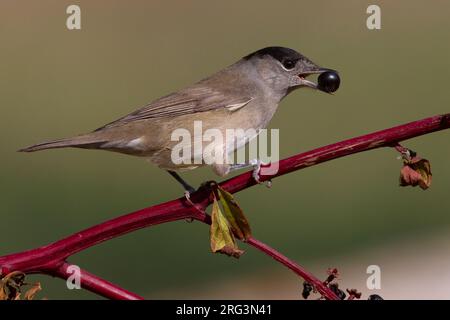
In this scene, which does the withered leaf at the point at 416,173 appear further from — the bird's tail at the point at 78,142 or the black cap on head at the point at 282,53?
the black cap on head at the point at 282,53

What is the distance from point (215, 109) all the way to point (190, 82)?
310 cm

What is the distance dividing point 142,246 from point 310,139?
1.46 metres

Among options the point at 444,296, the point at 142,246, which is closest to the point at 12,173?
the point at 142,246

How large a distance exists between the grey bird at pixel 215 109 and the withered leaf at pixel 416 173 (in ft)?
4.06

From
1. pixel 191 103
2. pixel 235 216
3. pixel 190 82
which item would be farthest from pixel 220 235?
pixel 190 82

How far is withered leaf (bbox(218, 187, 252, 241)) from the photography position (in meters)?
A: 1.56

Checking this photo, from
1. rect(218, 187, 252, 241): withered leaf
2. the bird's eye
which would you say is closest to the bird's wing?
the bird's eye

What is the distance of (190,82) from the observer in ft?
20.5

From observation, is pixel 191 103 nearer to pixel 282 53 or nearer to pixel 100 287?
pixel 282 53

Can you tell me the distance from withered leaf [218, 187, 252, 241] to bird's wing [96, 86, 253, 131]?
1.44 meters

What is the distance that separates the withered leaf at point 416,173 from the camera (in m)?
1.58

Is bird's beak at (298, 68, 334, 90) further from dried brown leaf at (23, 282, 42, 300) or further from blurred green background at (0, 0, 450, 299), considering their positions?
dried brown leaf at (23, 282, 42, 300)

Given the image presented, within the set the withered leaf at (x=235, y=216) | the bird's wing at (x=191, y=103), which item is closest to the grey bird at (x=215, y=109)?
the bird's wing at (x=191, y=103)

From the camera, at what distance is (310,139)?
5273 mm
